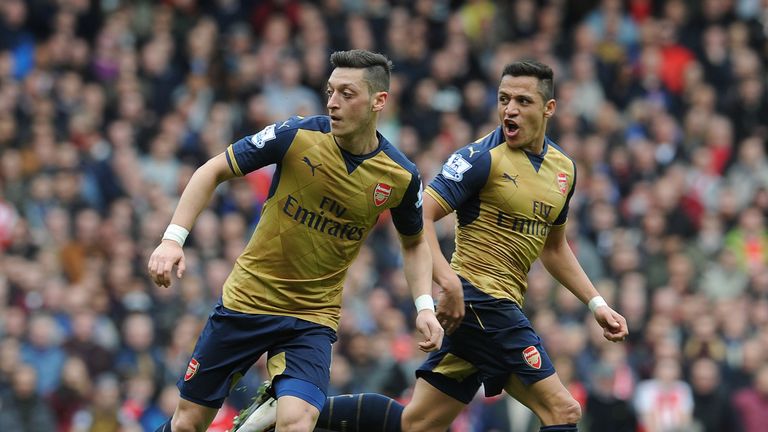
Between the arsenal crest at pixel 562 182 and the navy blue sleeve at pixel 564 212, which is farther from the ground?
the arsenal crest at pixel 562 182

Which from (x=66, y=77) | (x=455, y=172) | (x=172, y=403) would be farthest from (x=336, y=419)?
(x=66, y=77)

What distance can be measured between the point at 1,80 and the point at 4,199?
71.7 inches

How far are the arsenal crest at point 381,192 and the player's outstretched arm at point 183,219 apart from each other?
0.82 metres

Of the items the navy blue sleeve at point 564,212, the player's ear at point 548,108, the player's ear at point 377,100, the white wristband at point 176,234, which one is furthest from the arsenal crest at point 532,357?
the white wristband at point 176,234

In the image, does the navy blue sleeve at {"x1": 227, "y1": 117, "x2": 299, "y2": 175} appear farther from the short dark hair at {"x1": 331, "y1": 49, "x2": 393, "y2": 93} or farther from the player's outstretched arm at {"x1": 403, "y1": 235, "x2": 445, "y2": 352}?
the player's outstretched arm at {"x1": 403, "y1": 235, "x2": 445, "y2": 352}

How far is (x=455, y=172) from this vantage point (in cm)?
858

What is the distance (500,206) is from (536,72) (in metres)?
0.83

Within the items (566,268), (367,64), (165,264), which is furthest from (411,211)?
(165,264)

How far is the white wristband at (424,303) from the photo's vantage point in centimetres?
819

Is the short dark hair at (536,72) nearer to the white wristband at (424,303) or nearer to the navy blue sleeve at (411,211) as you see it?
the navy blue sleeve at (411,211)

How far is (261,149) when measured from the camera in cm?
797

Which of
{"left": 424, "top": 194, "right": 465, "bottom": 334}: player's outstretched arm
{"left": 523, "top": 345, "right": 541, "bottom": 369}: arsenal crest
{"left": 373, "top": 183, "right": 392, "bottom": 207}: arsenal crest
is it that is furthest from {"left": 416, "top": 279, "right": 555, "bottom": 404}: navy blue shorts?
{"left": 373, "top": 183, "right": 392, "bottom": 207}: arsenal crest

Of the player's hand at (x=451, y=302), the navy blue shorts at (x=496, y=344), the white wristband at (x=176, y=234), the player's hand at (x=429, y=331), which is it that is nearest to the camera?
the white wristband at (x=176, y=234)

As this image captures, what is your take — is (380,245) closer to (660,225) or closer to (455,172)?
(660,225)
